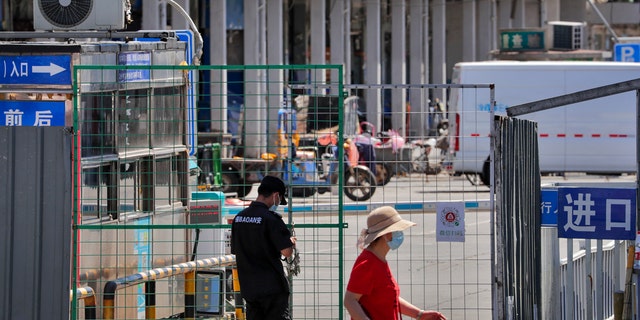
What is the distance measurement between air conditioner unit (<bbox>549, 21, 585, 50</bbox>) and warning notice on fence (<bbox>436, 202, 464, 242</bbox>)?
2590 centimetres

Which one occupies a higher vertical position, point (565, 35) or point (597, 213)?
point (565, 35)

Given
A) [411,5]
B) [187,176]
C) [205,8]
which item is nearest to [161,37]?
[187,176]

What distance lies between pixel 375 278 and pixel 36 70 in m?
3.38

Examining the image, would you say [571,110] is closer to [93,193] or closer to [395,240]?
[93,193]

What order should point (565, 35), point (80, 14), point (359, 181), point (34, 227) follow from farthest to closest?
point (565, 35) < point (359, 181) < point (80, 14) < point (34, 227)

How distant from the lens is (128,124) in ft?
32.3

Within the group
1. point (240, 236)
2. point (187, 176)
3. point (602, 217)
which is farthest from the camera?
point (187, 176)

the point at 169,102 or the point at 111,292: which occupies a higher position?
the point at 169,102

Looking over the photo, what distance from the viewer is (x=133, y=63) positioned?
955cm

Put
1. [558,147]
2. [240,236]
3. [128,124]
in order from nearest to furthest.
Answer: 1. [240,236]
2. [128,124]
3. [558,147]

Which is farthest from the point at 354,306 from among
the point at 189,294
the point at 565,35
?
the point at 565,35

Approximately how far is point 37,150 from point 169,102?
8.10 ft

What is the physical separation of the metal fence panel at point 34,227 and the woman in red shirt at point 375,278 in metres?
2.31

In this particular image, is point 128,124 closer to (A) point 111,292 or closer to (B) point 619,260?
(A) point 111,292
